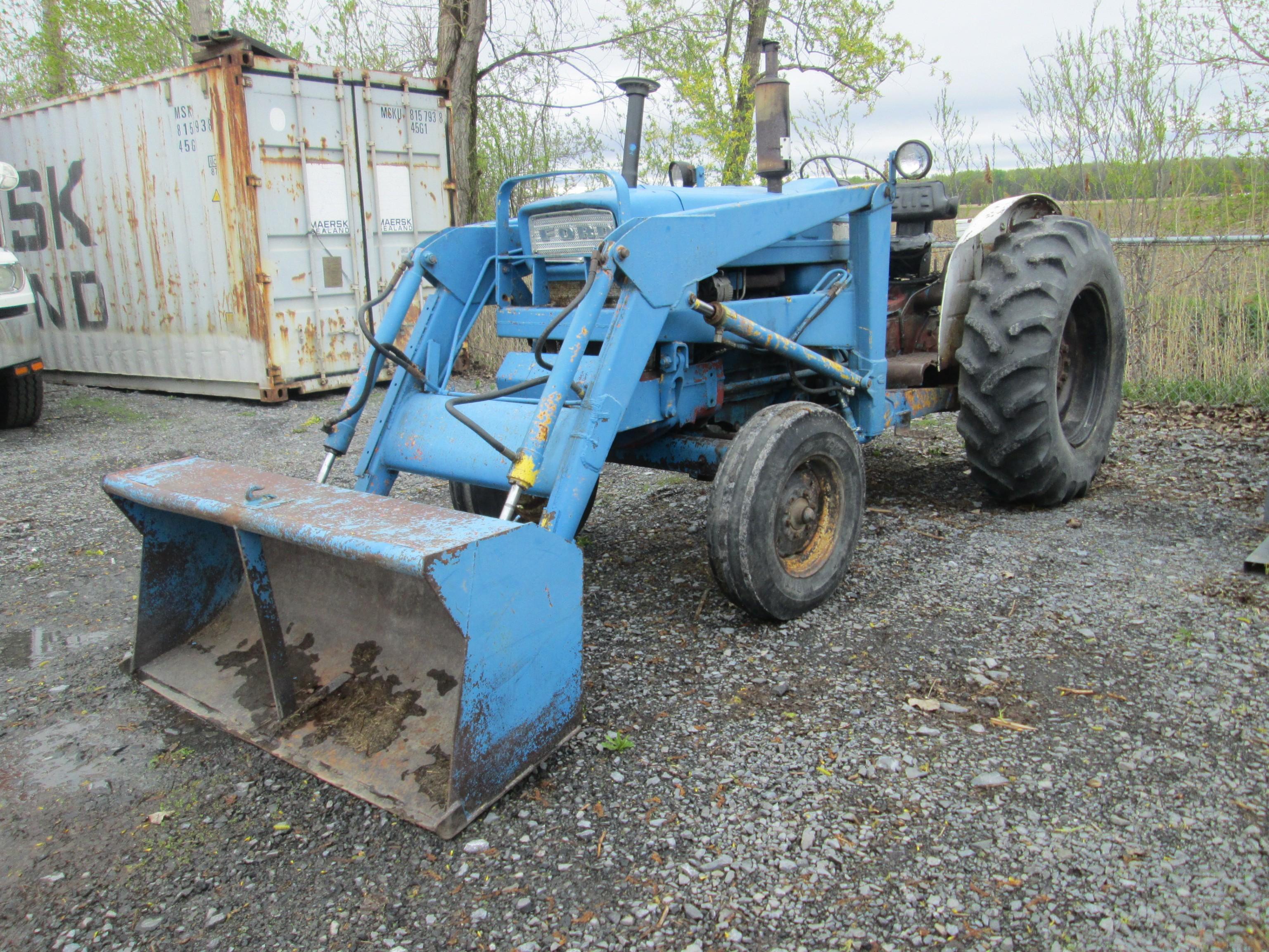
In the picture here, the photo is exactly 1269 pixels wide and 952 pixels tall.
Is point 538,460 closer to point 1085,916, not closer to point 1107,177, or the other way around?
point 1085,916

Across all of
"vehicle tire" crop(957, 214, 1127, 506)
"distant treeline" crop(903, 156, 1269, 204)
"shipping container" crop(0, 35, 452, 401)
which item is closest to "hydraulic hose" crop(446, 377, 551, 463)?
"vehicle tire" crop(957, 214, 1127, 506)

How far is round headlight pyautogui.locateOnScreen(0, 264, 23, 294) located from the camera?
6660 millimetres

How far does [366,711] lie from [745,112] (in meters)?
12.6

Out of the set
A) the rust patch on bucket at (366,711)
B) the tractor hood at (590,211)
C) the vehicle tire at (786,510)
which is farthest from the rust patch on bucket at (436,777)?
the tractor hood at (590,211)

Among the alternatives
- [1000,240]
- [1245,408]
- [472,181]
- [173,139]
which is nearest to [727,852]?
[1000,240]

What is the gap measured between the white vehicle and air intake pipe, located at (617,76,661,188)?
5154 millimetres

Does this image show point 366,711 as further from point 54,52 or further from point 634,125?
point 54,52

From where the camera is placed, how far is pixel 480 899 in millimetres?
2029

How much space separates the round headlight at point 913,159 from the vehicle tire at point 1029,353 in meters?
0.53

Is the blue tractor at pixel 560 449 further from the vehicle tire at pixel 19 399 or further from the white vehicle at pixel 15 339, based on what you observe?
the vehicle tire at pixel 19 399

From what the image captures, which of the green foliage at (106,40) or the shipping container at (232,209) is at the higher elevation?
the green foliage at (106,40)

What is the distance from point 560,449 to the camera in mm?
2832

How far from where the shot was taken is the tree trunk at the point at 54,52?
15.1 metres

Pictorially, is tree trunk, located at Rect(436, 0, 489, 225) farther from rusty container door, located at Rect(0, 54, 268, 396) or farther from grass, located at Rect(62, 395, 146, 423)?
grass, located at Rect(62, 395, 146, 423)
